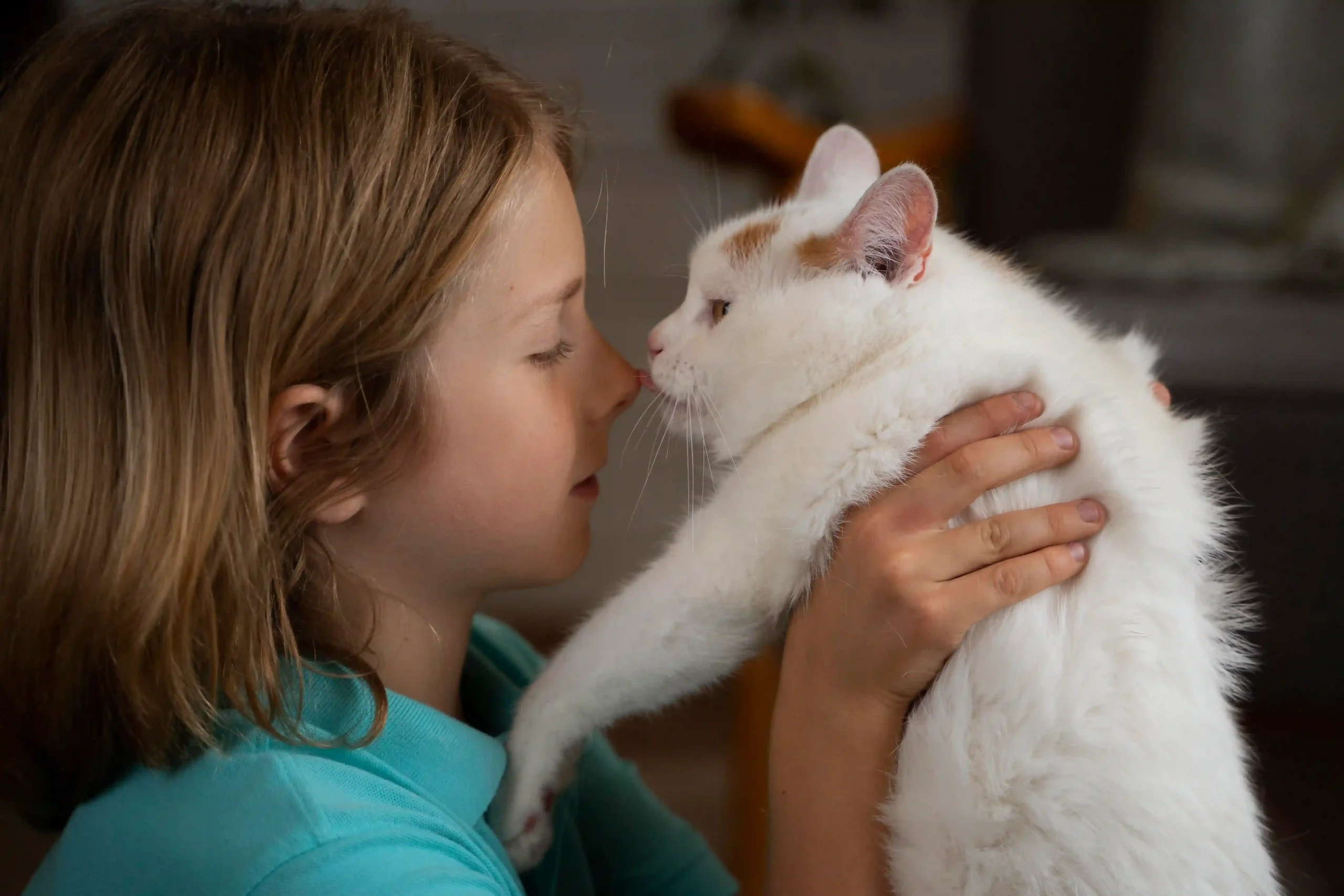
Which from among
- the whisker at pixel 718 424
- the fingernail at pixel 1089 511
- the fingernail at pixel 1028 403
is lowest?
the whisker at pixel 718 424

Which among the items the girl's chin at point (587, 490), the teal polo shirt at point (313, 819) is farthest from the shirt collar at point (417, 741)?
the girl's chin at point (587, 490)

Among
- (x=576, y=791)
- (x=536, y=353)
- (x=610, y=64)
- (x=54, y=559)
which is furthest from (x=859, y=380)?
(x=610, y=64)

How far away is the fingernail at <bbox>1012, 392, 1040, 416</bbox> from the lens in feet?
2.76

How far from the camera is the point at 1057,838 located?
0.73 meters

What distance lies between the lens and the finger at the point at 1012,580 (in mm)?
780

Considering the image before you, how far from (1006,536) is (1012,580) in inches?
1.6

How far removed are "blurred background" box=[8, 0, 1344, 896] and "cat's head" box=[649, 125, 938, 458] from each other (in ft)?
0.24

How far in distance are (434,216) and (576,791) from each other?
0.59m

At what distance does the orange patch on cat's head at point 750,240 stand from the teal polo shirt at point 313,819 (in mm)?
490

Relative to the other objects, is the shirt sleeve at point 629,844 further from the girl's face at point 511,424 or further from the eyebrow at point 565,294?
the eyebrow at point 565,294

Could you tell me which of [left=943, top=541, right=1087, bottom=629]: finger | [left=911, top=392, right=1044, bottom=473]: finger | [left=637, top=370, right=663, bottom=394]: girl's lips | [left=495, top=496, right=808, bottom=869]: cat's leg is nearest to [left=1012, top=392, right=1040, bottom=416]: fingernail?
[left=911, top=392, right=1044, bottom=473]: finger

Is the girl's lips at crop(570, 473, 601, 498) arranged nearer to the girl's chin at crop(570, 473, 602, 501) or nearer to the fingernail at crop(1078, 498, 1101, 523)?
the girl's chin at crop(570, 473, 602, 501)

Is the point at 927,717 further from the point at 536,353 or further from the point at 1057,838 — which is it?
the point at 536,353

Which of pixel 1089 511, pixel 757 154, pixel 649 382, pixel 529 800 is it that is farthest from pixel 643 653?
pixel 757 154
